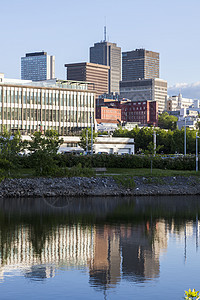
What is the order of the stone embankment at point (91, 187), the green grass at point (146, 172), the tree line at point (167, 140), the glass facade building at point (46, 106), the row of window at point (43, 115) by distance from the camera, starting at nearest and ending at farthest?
the stone embankment at point (91, 187)
the green grass at point (146, 172)
the glass facade building at point (46, 106)
the row of window at point (43, 115)
the tree line at point (167, 140)

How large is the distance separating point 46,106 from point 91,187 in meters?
80.1

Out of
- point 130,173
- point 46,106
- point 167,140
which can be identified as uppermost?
point 46,106

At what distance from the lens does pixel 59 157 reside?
274 feet

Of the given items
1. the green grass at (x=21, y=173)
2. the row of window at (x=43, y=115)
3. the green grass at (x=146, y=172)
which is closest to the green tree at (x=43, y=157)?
the green grass at (x=21, y=173)

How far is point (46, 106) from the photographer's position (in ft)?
492

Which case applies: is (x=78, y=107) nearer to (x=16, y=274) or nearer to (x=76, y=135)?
(x=76, y=135)

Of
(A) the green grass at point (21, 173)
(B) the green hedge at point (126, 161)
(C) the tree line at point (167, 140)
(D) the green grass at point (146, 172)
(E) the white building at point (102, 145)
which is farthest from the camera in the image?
(C) the tree line at point (167, 140)

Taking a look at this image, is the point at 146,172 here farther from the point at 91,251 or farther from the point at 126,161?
the point at 91,251

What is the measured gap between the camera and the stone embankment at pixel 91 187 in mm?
69875

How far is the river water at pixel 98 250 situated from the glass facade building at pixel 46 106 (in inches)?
3385

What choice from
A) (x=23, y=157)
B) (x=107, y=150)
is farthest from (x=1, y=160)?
(x=107, y=150)

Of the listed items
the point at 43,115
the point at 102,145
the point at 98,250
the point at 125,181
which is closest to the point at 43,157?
the point at 125,181

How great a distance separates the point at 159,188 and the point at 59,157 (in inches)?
669

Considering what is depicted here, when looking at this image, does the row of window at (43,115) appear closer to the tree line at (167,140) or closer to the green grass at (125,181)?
the tree line at (167,140)
